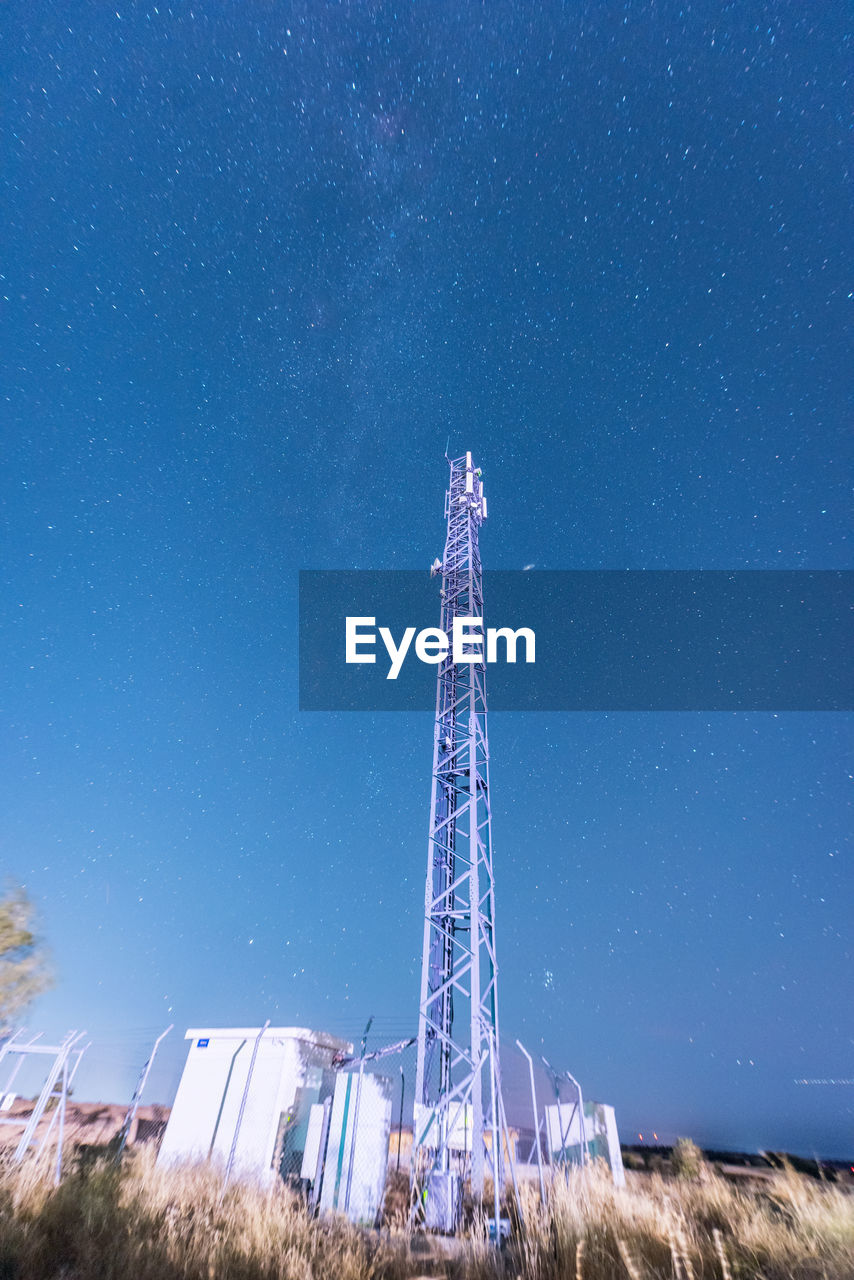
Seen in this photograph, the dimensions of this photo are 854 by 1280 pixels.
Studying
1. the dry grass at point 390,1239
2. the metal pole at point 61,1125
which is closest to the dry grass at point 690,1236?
the dry grass at point 390,1239

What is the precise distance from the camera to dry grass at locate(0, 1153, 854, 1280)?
5.55 metres

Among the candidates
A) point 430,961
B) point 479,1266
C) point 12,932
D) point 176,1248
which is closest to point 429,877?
point 430,961

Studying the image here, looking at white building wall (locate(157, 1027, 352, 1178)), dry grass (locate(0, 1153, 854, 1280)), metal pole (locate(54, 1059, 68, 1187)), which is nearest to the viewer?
dry grass (locate(0, 1153, 854, 1280))

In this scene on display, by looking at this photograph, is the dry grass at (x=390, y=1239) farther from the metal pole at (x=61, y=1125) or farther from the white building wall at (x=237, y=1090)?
the white building wall at (x=237, y=1090)

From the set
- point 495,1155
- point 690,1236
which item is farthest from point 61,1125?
point 690,1236

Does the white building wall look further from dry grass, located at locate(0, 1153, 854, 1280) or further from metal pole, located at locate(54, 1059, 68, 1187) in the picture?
dry grass, located at locate(0, 1153, 854, 1280)

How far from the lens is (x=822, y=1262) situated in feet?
18.2

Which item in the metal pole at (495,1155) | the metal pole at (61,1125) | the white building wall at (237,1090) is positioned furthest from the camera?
the white building wall at (237,1090)

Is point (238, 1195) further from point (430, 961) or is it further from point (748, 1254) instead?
point (748, 1254)

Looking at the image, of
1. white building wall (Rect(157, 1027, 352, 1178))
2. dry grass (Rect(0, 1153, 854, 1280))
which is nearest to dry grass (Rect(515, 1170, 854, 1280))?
dry grass (Rect(0, 1153, 854, 1280))

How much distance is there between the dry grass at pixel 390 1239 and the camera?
5.55 meters

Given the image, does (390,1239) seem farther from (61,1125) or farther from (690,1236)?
(61,1125)

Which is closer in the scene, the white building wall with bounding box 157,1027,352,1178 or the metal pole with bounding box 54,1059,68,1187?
the metal pole with bounding box 54,1059,68,1187

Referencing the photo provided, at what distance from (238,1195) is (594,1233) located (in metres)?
5.47
